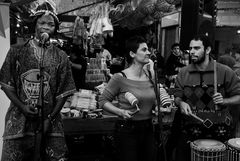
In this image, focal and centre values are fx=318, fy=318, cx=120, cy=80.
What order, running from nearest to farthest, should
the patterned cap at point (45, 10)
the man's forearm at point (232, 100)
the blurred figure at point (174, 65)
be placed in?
1. the patterned cap at point (45, 10)
2. the man's forearm at point (232, 100)
3. the blurred figure at point (174, 65)

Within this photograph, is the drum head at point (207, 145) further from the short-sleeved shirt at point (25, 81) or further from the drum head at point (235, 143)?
the short-sleeved shirt at point (25, 81)

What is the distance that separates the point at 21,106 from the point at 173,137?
88.3 inches

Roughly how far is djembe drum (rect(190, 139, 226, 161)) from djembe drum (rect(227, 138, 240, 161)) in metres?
0.07

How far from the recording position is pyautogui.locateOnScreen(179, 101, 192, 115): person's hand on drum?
376 centimetres

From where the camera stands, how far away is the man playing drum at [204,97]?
391 centimetres

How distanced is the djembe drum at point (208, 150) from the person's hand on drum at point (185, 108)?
0.37 m

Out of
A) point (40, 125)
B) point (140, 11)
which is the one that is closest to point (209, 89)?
point (40, 125)

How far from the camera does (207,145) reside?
361cm

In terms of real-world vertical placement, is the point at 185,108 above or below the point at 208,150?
above

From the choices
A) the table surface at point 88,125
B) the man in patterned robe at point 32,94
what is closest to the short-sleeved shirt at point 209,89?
the table surface at point 88,125

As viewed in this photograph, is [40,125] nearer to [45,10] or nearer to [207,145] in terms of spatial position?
[45,10]

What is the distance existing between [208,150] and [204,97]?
2.27 feet

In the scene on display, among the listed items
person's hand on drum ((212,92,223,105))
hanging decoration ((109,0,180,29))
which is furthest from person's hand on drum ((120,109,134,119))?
hanging decoration ((109,0,180,29))

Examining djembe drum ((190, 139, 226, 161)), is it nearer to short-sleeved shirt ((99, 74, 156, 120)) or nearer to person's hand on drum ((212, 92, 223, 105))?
person's hand on drum ((212, 92, 223, 105))
